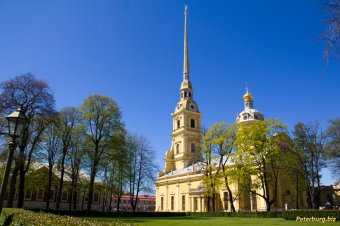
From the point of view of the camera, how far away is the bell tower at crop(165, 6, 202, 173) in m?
66.2

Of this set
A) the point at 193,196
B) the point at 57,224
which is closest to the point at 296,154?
the point at 193,196

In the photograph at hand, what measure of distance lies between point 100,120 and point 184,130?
34.8 metres

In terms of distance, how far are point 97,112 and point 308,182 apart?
2875 centimetres

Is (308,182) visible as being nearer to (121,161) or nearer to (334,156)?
(334,156)

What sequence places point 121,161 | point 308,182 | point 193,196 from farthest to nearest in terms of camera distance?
1. point 193,196
2. point 308,182
3. point 121,161

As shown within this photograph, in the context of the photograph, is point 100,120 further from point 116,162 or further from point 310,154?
point 310,154

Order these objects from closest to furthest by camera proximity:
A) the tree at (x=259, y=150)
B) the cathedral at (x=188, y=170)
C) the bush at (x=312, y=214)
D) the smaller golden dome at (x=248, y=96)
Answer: the bush at (x=312, y=214) < the tree at (x=259, y=150) < the cathedral at (x=188, y=170) < the smaller golden dome at (x=248, y=96)

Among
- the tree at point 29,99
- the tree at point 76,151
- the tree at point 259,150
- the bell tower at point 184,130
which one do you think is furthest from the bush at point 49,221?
the bell tower at point 184,130

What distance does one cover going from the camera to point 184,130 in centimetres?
6612

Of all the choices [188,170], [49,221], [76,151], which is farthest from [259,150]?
[49,221]

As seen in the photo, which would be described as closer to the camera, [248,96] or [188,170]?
[188,170]

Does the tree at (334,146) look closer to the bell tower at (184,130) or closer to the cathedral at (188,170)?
the cathedral at (188,170)

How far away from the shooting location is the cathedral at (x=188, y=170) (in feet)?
149

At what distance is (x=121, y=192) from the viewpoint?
44.0 meters
